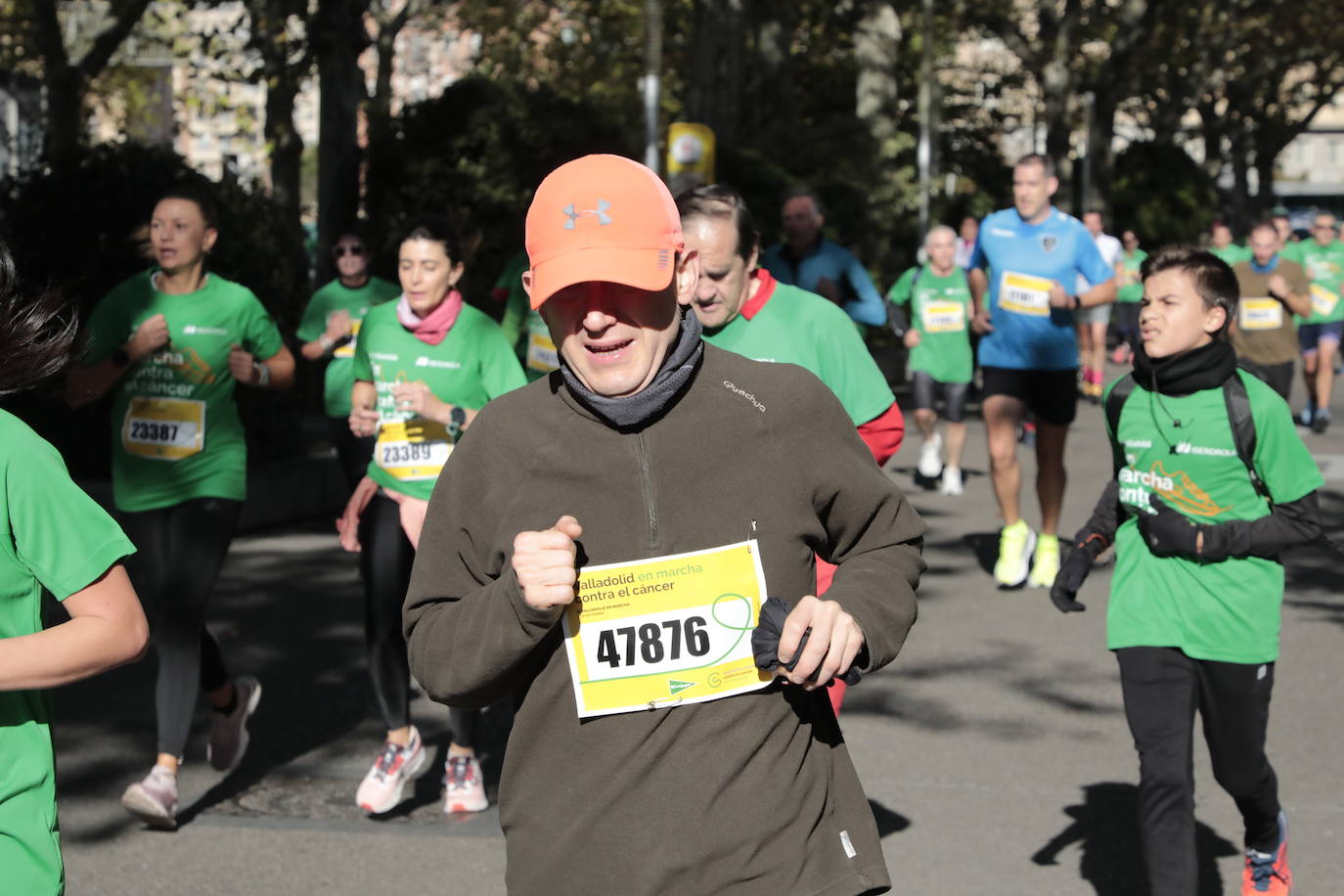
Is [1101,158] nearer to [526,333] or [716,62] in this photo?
[716,62]

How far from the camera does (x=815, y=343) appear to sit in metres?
4.84

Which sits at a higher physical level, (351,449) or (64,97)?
(64,97)

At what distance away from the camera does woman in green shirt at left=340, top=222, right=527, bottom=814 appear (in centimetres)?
596

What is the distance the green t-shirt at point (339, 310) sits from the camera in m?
8.83

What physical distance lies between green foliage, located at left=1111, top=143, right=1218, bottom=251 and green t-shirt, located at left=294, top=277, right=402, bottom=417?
33.0 m

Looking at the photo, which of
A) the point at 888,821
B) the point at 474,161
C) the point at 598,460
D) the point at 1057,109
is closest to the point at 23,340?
the point at 598,460

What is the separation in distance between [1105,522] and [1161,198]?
37827 millimetres

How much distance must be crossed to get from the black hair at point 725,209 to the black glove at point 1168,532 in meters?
1.21

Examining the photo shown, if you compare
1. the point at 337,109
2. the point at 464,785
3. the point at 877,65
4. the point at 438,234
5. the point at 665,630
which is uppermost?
the point at 877,65

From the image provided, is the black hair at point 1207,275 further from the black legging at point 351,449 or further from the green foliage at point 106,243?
the green foliage at point 106,243

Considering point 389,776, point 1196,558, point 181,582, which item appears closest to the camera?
point 1196,558

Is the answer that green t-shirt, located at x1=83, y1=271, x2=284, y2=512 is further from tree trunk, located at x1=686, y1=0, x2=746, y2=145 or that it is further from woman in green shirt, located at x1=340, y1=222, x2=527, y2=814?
tree trunk, located at x1=686, y1=0, x2=746, y2=145

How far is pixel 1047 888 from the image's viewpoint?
5.05m

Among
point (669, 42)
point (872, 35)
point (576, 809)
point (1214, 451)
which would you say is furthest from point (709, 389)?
point (669, 42)
